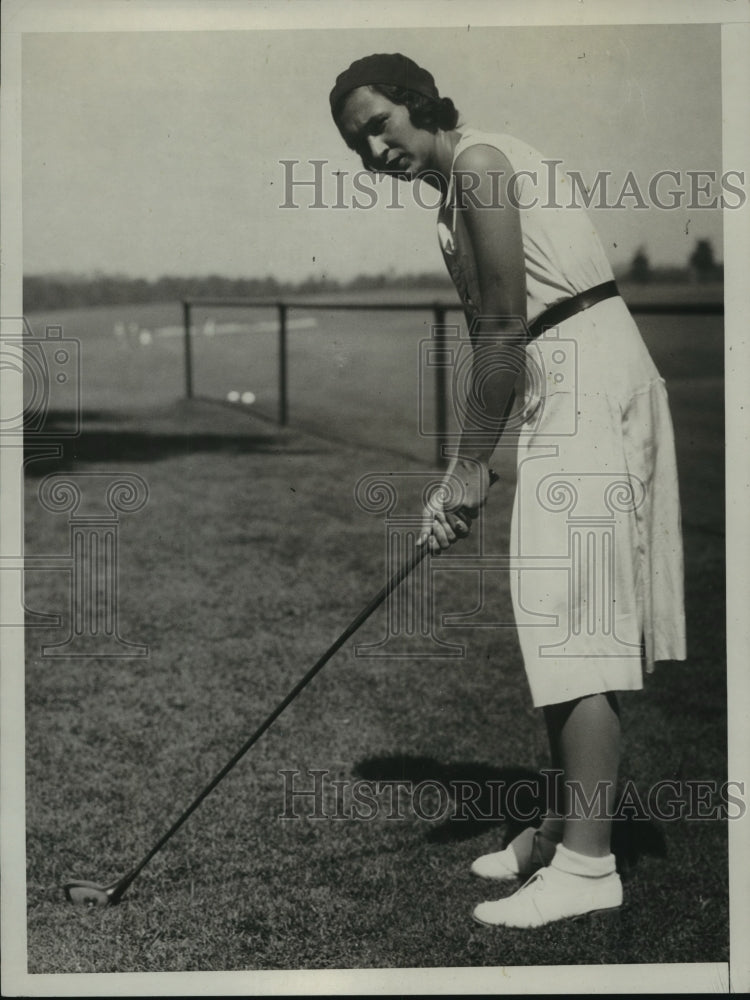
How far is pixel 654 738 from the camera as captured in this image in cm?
384

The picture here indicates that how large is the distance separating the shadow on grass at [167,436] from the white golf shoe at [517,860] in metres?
3.89

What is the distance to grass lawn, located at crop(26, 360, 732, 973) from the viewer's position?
9.71ft

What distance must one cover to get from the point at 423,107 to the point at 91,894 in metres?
2.00

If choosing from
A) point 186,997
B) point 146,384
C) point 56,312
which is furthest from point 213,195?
point 146,384

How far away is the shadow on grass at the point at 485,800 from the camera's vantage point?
326 centimetres

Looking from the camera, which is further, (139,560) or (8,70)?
(139,560)

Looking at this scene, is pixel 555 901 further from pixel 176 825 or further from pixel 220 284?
pixel 220 284

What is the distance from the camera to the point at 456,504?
2938mm

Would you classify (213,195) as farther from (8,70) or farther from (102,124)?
(8,70)

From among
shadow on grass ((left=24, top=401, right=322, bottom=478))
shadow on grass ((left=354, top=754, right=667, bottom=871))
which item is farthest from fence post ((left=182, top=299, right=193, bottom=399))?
shadow on grass ((left=354, top=754, right=667, bottom=871))

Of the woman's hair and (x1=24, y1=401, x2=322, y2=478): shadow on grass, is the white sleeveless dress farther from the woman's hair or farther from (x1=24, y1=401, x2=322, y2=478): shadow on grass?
(x1=24, y1=401, x2=322, y2=478): shadow on grass

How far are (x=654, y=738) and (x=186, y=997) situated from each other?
1.59 metres

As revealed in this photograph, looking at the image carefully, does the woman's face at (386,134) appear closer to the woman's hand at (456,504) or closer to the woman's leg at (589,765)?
the woman's hand at (456,504)

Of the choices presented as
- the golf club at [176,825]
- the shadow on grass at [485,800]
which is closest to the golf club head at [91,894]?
the golf club at [176,825]
